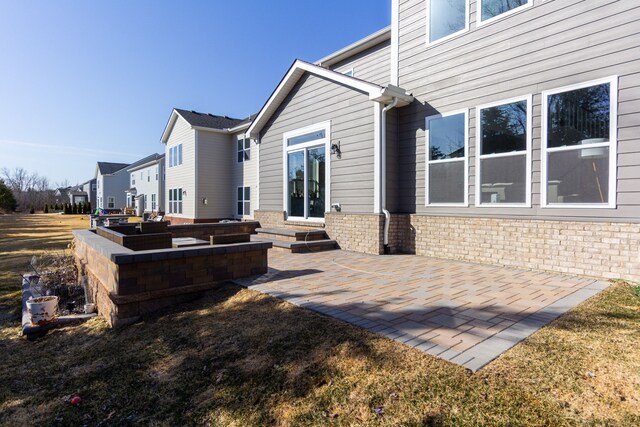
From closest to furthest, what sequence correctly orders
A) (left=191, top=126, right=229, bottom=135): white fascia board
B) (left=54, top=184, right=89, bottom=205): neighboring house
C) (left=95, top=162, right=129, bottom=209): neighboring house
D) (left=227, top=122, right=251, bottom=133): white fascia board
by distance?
(left=227, top=122, right=251, bottom=133): white fascia board → (left=191, top=126, right=229, bottom=135): white fascia board → (left=95, top=162, right=129, bottom=209): neighboring house → (left=54, top=184, right=89, bottom=205): neighboring house

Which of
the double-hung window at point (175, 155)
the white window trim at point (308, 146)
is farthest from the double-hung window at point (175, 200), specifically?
the white window trim at point (308, 146)

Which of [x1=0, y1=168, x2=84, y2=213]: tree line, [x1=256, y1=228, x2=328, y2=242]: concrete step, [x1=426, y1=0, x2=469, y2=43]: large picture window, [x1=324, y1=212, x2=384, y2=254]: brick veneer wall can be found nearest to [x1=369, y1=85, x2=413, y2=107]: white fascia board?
[x1=426, y1=0, x2=469, y2=43]: large picture window

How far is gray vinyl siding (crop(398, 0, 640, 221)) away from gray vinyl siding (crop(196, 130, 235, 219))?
1370 cm

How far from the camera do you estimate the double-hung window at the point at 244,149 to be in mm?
18578

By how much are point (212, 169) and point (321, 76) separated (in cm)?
1161

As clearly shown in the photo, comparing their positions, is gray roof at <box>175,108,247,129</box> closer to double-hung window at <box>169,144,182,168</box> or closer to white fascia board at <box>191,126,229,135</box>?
white fascia board at <box>191,126,229,135</box>

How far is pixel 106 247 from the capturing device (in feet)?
16.1

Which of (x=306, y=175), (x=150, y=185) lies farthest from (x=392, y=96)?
(x=150, y=185)

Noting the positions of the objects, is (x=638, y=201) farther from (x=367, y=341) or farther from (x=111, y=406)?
(x=111, y=406)

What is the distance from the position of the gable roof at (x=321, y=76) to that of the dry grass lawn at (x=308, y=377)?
18.3 feet

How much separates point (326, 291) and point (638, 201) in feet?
15.6

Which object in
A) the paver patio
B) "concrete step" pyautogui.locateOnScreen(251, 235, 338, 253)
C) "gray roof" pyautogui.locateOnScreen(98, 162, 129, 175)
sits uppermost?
"gray roof" pyautogui.locateOnScreen(98, 162, 129, 175)

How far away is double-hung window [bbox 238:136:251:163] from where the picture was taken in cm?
1858

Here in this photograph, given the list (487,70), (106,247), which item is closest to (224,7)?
(487,70)
